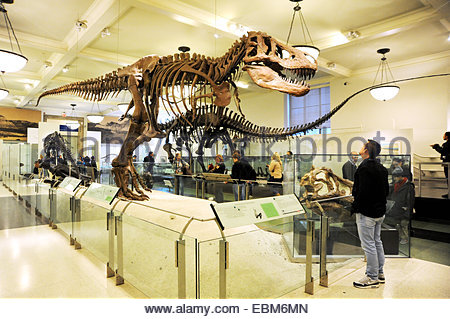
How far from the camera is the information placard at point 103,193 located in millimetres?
3240

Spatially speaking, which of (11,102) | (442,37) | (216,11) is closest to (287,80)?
(216,11)

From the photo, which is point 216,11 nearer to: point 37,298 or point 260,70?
point 260,70

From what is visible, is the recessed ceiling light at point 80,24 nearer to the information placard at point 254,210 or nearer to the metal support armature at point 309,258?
the information placard at point 254,210

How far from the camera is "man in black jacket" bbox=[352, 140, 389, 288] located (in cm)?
280

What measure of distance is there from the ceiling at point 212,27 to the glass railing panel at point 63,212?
11.0 ft

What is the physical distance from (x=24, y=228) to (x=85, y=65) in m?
5.98

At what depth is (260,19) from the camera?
6.30 meters

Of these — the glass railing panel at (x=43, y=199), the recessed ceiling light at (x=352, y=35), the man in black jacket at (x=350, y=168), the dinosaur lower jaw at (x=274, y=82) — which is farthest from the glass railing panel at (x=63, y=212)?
the recessed ceiling light at (x=352, y=35)

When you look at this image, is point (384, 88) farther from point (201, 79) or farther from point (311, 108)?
point (201, 79)

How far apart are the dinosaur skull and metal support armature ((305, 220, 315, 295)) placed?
50.1 inches

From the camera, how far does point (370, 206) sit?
2.80m

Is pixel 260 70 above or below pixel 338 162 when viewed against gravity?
above

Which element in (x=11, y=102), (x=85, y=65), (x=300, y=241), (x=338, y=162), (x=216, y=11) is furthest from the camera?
(x=11, y=102)

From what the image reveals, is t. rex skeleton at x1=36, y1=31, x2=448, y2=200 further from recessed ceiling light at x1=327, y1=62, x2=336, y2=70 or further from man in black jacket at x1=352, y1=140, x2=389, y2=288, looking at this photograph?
recessed ceiling light at x1=327, y1=62, x2=336, y2=70
